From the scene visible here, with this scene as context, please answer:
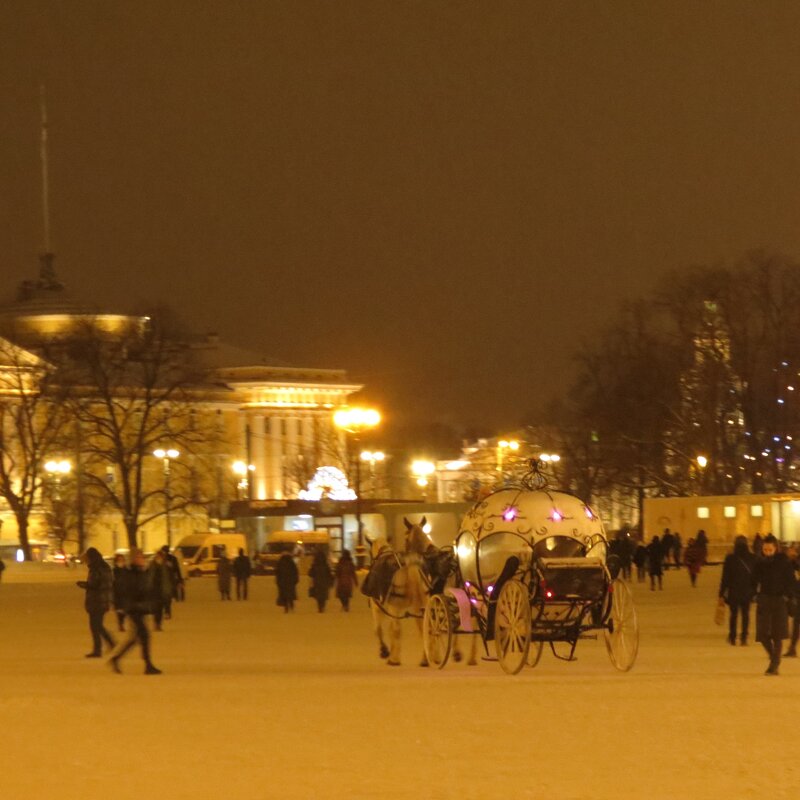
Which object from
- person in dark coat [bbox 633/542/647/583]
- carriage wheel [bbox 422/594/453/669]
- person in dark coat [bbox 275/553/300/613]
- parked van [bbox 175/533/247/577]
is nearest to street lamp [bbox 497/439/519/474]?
parked van [bbox 175/533/247/577]

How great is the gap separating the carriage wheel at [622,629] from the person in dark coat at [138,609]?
531 cm

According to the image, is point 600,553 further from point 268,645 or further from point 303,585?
point 303,585

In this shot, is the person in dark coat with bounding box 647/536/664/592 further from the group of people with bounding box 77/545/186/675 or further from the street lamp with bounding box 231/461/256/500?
the street lamp with bounding box 231/461/256/500

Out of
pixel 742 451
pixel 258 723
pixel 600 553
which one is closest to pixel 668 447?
pixel 742 451

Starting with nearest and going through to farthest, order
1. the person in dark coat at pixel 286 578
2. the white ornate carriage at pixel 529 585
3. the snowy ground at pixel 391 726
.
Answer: the snowy ground at pixel 391 726, the white ornate carriage at pixel 529 585, the person in dark coat at pixel 286 578

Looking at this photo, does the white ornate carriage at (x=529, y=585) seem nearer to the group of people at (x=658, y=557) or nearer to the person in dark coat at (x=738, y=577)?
the person in dark coat at (x=738, y=577)

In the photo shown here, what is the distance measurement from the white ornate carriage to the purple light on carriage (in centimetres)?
1

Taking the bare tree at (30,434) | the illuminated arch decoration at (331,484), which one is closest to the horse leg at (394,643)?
the bare tree at (30,434)

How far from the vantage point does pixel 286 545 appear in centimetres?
7200

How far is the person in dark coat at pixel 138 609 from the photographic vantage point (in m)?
21.6

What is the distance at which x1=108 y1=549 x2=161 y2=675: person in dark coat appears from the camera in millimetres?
21625

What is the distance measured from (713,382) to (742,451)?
3372 millimetres

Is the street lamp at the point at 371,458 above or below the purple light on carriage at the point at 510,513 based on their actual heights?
above

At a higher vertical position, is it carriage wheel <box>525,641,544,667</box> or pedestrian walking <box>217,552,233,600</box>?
pedestrian walking <box>217,552,233,600</box>
